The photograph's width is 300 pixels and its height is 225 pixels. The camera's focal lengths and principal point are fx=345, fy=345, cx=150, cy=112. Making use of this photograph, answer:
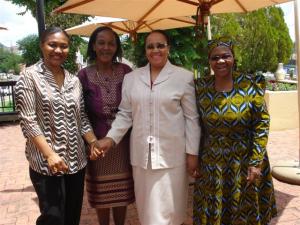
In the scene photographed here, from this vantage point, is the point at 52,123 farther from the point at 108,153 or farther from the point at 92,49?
the point at 92,49

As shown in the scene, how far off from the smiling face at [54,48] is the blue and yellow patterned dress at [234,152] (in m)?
1.06

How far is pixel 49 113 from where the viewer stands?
242cm

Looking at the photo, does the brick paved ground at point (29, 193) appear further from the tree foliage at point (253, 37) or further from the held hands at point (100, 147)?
the tree foliage at point (253, 37)

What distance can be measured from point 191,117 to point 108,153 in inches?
32.0

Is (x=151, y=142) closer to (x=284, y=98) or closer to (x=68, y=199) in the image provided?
(x=68, y=199)

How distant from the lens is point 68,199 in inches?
110

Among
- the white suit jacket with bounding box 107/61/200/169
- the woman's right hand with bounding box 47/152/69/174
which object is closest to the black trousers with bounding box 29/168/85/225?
the woman's right hand with bounding box 47/152/69/174

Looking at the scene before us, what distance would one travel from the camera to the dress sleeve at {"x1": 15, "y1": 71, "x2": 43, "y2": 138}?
91.8 inches

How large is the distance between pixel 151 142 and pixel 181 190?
0.51 meters

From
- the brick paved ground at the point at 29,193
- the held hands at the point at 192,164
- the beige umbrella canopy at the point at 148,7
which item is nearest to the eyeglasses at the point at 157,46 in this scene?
the held hands at the point at 192,164

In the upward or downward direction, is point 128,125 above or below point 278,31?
below

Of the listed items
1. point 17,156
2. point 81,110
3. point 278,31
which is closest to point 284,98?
point 17,156

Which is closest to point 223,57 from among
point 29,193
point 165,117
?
point 165,117

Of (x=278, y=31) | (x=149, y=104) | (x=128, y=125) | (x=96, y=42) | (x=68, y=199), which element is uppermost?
(x=278, y=31)
